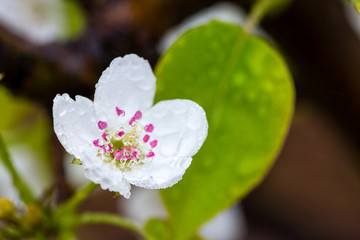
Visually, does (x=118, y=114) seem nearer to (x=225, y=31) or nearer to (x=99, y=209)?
(x=225, y=31)

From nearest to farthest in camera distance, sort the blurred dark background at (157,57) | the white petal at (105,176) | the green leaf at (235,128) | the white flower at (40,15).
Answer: the white petal at (105,176) → the green leaf at (235,128) → the blurred dark background at (157,57) → the white flower at (40,15)

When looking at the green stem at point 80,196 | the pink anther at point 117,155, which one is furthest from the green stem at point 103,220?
the pink anther at point 117,155

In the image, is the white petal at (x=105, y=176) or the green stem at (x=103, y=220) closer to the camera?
the white petal at (x=105, y=176)

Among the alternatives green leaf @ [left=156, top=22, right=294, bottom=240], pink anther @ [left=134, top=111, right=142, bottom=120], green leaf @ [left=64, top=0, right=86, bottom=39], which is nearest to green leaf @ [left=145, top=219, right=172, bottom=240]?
green leaf @ [left=156, top=22, right=294, bottom=240]

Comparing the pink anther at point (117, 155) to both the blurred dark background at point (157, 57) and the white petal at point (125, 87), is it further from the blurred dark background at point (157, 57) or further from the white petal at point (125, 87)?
the blurred dark background at point (157, 57)

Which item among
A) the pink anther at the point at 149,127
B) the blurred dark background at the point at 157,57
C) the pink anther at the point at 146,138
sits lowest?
the pink anther at the point at 146,138

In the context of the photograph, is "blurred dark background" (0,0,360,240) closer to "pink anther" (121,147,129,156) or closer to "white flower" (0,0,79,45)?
"white flower" (0,0,79,45)

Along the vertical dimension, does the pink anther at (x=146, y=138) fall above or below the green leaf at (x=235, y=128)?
below
